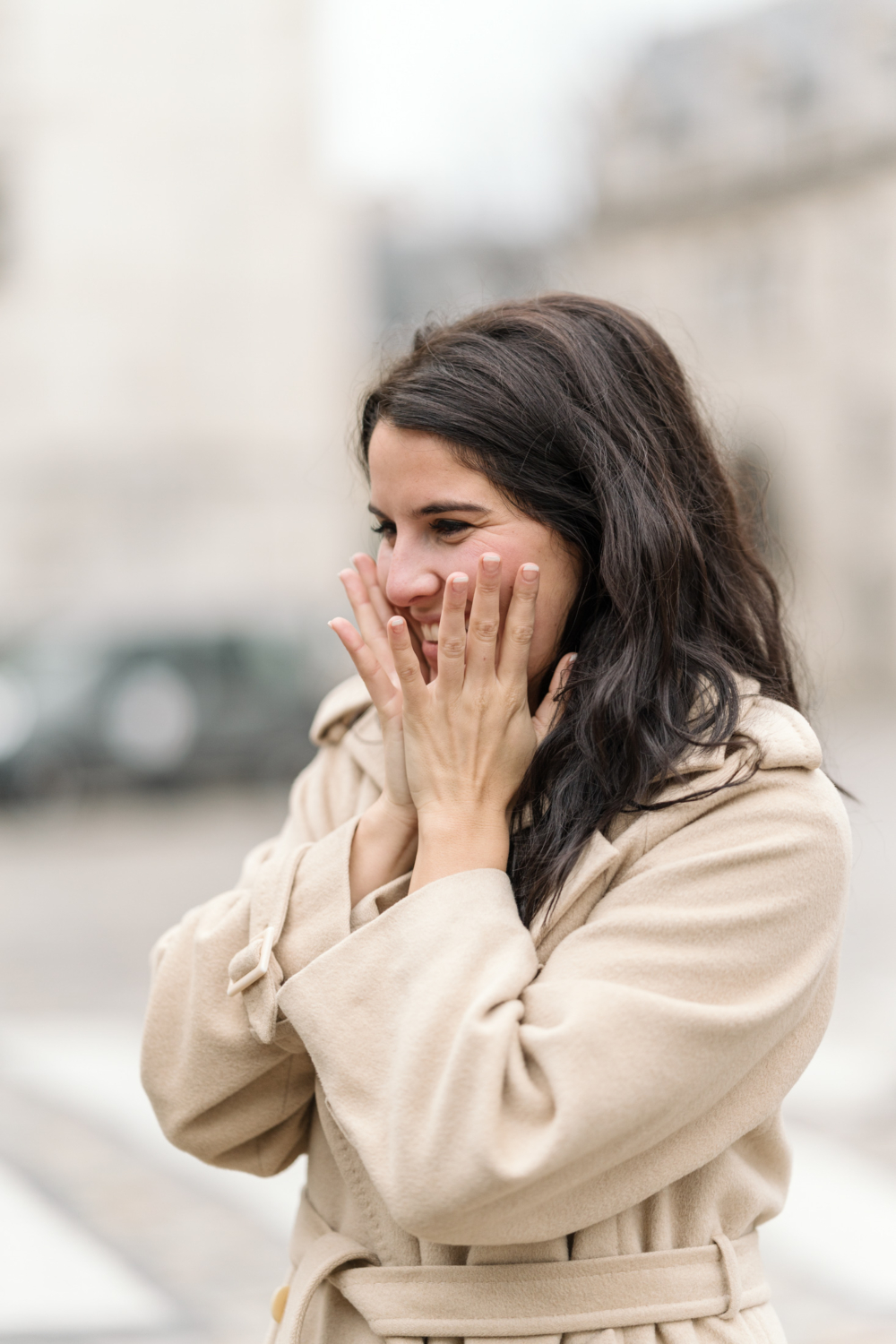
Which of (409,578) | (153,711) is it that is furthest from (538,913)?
(153,711)

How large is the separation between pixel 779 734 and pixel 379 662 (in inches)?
22.4

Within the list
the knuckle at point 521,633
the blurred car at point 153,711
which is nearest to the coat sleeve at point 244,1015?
the knuckle at point 521,633

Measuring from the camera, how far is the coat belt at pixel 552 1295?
1.71m

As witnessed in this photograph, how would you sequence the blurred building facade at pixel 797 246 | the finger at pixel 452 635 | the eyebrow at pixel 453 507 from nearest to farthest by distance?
the finger at pixel 452 635 < the eyebrow at pixel 453 507 < the blurred building facade at pixel 797 246

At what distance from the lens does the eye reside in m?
1.92

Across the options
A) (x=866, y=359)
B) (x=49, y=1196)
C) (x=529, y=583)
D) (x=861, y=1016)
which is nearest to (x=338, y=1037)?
(x=529, y=583)

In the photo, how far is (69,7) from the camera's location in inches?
857

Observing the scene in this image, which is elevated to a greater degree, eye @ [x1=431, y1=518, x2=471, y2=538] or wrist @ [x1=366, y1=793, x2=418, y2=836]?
eye @ [x1=431, y1=518, x2=471, y2=538]

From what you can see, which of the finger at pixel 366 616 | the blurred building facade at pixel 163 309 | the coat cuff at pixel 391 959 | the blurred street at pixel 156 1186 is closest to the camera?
the coat cuff at pixel 391 959

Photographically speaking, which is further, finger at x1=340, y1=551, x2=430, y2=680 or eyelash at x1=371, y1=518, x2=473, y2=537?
finger at x1=340, y1=551, x2=430, y2=680

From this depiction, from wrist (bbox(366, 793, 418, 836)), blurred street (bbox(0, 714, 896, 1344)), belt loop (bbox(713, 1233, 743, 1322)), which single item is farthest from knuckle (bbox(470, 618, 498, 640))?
belt loop (bbox(713, 1233, 743, 1322))

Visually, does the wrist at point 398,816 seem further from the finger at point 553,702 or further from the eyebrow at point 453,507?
the eyebrow at point 453,507

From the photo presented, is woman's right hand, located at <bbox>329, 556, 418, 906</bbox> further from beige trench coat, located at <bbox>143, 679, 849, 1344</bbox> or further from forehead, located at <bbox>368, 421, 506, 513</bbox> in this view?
forehead, located at <bbox>368, 421, 506, 513</bbox>

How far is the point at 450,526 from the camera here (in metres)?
1.93
